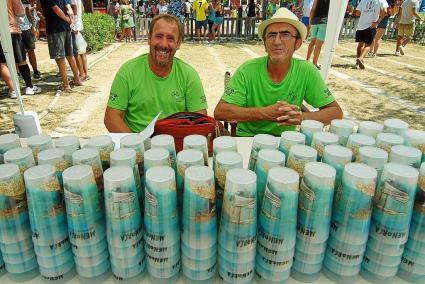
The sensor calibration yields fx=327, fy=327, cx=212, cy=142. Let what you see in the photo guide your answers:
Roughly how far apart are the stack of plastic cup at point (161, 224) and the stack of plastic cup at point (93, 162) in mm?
216

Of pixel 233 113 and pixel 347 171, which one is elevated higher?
pixel 347 171

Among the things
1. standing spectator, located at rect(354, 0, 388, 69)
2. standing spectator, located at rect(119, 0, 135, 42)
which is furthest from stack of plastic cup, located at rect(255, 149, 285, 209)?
standing spectator, located at rect(119, 0, 135, 42)

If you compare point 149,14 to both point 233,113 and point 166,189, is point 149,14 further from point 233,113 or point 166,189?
point 166,189

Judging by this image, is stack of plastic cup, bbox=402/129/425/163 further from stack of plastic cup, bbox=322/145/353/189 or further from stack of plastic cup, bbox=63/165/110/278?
stack of plastic cup, bbox=63/165/110/278

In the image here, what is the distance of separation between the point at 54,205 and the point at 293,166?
86 cm

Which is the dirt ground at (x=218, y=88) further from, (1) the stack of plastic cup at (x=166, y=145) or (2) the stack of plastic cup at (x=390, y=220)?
(2) the stack of plastic cup at (x=390, y=220)

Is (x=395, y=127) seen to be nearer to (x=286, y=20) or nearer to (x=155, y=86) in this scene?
(x=286, y=20)

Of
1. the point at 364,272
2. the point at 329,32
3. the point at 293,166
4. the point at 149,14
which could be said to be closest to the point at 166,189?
the point at 293,166

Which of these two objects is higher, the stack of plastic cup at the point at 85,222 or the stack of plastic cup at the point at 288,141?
the stack of plastic cup at the point at 288,141

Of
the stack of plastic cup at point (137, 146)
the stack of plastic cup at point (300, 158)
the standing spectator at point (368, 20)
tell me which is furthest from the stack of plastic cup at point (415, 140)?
the standing spectator at point (368, 20)

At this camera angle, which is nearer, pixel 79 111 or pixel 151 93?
pixel 151 93

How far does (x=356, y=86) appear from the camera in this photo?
25.3 feet

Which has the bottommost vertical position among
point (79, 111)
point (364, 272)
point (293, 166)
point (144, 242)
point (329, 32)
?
point (79, 111)

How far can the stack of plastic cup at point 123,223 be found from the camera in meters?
1.05
